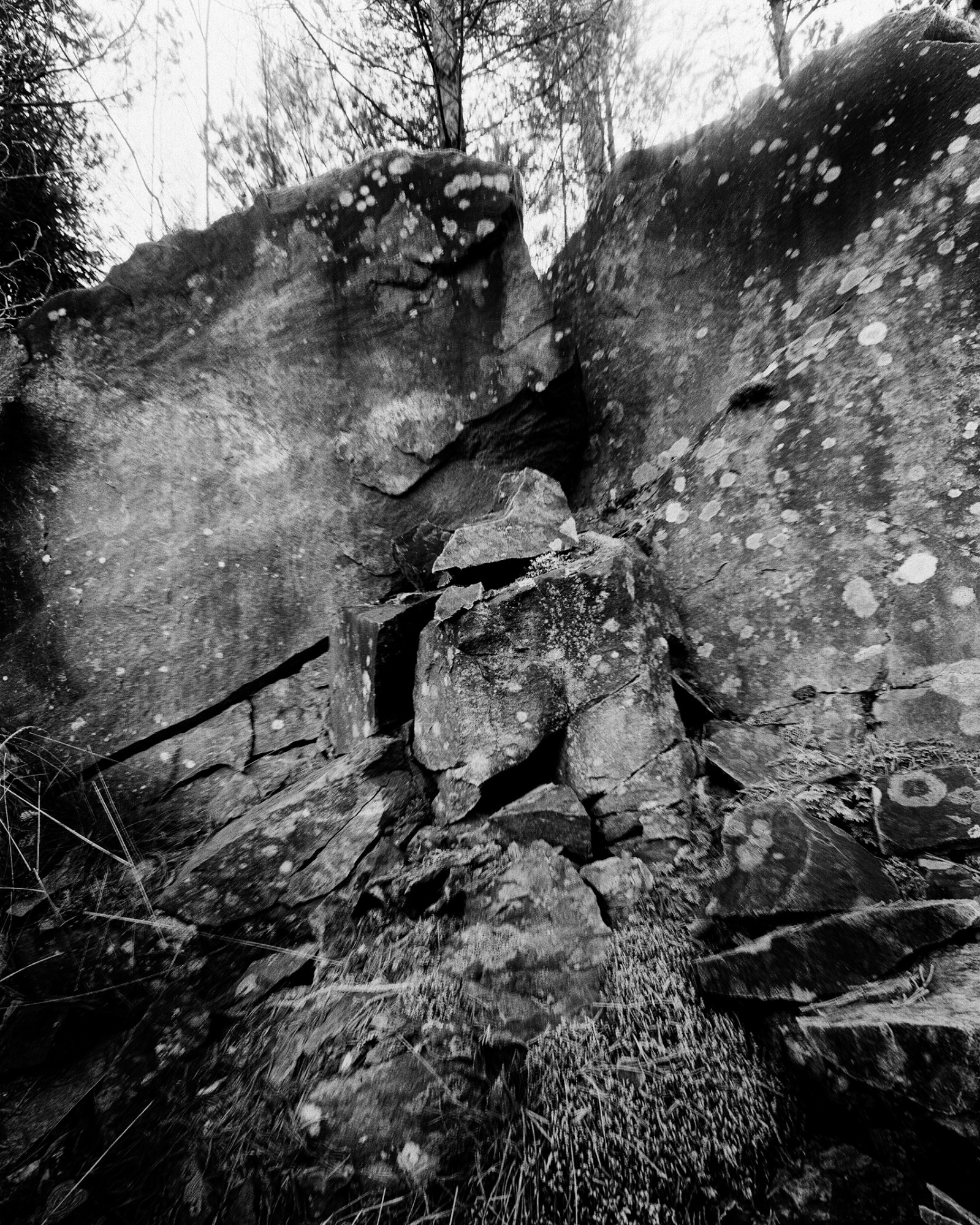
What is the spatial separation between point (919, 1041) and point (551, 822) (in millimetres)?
1236

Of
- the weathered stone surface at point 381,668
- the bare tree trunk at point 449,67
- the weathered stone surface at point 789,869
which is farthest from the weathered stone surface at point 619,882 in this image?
the bare tree trunk at point 449,67

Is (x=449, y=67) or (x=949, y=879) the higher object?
(x=449, y=67)

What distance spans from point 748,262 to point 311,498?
10.3 ft

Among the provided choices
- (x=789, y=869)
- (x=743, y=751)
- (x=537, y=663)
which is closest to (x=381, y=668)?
(x=537, y=663)

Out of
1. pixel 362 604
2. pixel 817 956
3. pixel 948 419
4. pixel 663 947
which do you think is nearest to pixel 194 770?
pixel 362 604

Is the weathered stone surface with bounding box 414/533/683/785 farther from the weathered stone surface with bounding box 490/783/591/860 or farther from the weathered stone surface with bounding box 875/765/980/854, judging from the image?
the weathered stone surface with bounding box 875/765/980/854

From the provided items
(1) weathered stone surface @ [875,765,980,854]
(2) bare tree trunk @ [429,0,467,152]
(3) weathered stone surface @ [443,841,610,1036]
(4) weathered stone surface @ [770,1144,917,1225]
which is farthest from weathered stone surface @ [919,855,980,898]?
(2) bare tree trunk @ [429,0,467,152]

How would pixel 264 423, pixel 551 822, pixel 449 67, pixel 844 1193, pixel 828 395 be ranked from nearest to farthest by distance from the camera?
pixel 844 1193, pixel 551 822, pixel 828 395, pixel 264 423, pixel 449 67

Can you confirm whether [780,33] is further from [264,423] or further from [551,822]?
Answer: [551,822]

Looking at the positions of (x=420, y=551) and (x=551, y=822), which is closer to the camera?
(x=551, y=822)

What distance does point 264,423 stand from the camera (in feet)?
11.5

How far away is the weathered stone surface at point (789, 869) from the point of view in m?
1.61

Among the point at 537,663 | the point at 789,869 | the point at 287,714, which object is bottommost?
the point at 789,869

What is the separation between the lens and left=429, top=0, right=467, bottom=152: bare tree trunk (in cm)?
509
